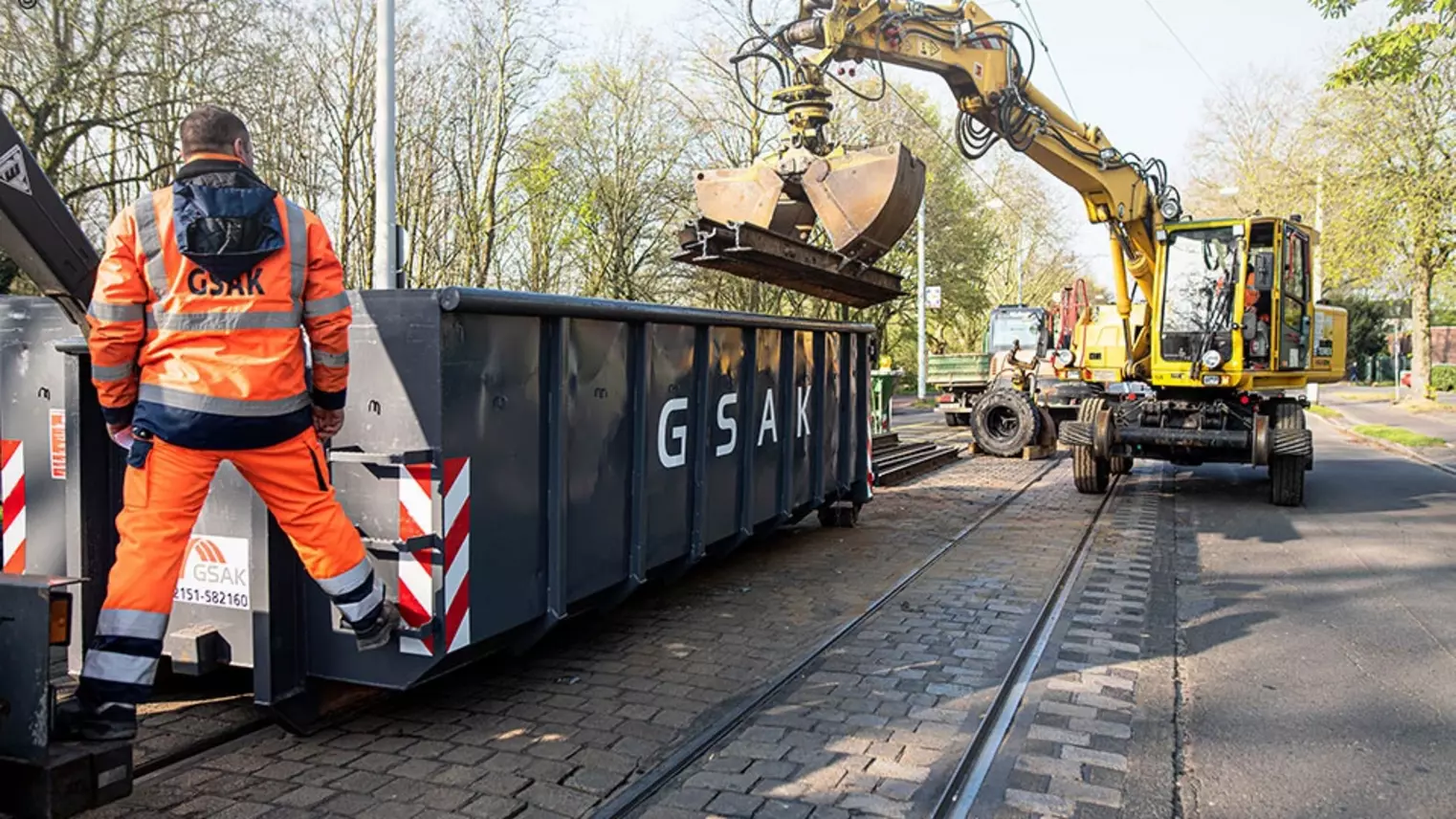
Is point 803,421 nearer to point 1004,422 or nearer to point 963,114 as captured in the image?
point 963,114

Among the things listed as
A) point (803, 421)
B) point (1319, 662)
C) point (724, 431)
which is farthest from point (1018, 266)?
point (1319, 662)

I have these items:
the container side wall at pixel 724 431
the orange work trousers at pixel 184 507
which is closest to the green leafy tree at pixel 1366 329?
the container side wall at pixel 724 431

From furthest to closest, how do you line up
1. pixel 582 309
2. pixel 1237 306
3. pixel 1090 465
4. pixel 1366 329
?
pixel 1366 329 < pixel 1090 465 < pixel 1237 306 < pixel 582 309

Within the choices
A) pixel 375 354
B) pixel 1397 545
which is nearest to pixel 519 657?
pixel 375 354

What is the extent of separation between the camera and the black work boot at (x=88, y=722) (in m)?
3.24

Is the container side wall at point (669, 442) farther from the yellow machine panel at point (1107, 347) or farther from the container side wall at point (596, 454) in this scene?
the yellow machine panel at point (1107, 347)

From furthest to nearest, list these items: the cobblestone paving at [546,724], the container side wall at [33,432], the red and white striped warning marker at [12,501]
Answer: the red and white striped warning marker at [12,501], the container side wall at [33,432], the cobblestone paving at [546,724]

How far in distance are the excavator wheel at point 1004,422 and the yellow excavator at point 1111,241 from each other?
2380mm

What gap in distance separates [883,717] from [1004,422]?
13.1 metres

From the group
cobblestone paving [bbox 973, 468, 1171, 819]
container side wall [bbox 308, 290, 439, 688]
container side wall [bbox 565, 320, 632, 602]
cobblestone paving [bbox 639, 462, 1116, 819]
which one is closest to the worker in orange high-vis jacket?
container side wall [bbox 308, 290, 439, 688]

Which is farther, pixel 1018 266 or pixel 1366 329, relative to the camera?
pixel 1366 329

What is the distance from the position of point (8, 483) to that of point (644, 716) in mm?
2981

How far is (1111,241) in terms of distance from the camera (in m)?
12.7

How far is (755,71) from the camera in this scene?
82.1 ft
